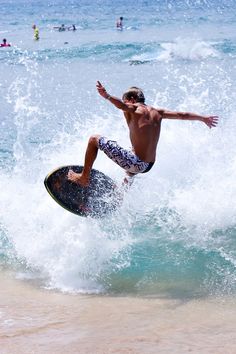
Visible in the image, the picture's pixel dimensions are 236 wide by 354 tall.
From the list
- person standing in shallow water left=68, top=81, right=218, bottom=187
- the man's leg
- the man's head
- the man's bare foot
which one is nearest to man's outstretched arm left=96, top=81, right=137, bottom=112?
person standing in shallow water left=68, top=81, right=218, bottom=187

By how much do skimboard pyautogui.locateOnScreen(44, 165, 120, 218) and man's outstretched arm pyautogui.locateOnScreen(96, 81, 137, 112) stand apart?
1268 millimetres

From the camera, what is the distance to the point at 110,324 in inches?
258

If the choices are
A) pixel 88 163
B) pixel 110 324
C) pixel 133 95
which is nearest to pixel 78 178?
pixel 88 163

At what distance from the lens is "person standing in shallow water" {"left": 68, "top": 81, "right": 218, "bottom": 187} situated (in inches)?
301

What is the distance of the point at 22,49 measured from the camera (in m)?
35.2

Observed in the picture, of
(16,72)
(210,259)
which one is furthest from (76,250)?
(16,72)

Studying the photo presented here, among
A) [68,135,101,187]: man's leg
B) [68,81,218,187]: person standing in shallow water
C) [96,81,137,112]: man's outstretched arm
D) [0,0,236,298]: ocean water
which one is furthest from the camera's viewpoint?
[68,135,101,187]: man's leg

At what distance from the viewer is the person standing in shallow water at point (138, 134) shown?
301 inches

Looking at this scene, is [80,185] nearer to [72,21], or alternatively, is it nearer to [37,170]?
[37,170]

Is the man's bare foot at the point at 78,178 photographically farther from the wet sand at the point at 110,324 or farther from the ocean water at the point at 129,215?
the wet sand at the point at 110,324

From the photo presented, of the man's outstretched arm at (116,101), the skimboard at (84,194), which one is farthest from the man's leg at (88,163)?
the man's outstretched arm at (116,101)

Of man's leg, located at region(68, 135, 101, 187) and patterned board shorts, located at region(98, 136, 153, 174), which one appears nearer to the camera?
patterned board shorts, located at region(98, 136, 153, 174)

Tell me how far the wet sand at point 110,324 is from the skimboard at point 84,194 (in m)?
1.27

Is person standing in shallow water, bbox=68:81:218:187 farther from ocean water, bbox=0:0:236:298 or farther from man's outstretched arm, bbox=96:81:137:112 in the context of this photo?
ocean water, bbox=0:0:236:298
